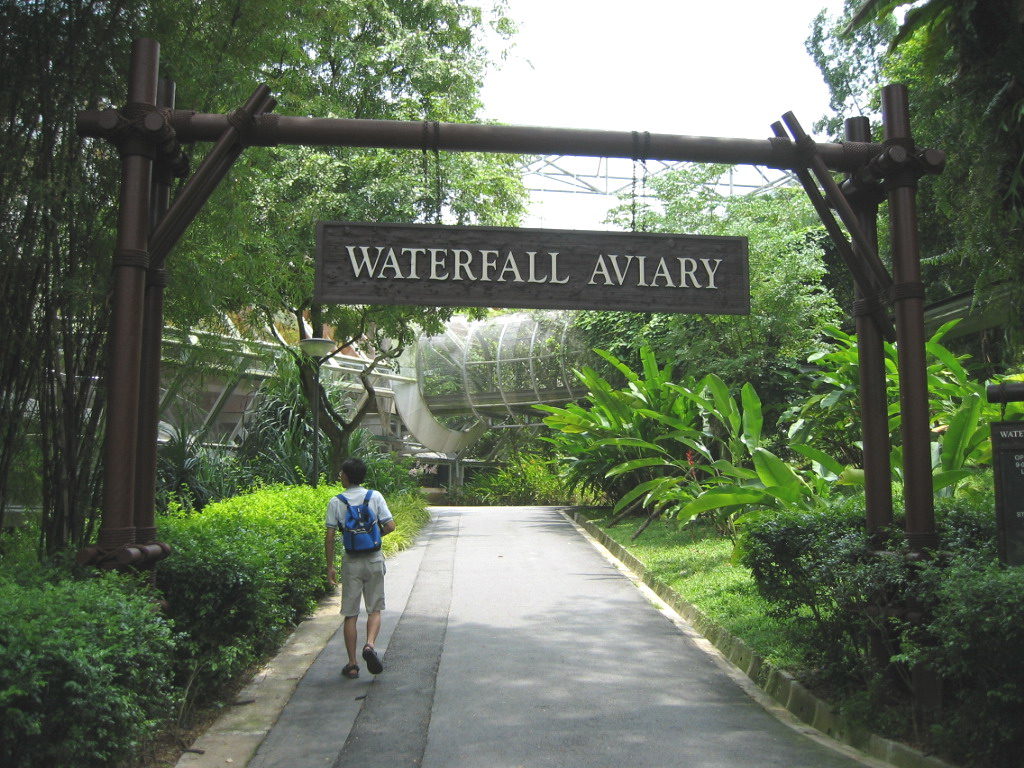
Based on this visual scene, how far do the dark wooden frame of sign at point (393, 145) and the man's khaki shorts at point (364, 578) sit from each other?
195 centimetres

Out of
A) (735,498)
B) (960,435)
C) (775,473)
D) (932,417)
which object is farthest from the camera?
(932,417)

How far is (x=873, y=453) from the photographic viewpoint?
235 inches

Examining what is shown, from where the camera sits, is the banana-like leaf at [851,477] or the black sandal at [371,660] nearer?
the black sandal at [371,660]

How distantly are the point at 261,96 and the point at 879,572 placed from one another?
4599 millimetres

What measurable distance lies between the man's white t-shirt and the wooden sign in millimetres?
2102

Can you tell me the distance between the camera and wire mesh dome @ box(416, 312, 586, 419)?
3108cm

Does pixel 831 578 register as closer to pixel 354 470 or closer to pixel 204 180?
pixel 354 470

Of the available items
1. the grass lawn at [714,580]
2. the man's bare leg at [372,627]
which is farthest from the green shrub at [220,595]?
the grass lawn at [714,580]

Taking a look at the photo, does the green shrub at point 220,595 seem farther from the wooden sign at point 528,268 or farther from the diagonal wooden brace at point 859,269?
the diagonal wooden brace at point 859,269

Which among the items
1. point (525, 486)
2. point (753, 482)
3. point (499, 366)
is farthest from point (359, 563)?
point (499, 366)

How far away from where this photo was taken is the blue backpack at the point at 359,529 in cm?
718

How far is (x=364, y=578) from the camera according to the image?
7219 millimetres

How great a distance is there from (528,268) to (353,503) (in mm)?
2586

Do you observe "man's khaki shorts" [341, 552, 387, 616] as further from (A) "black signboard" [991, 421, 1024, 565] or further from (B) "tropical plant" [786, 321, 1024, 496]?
(A) "black signboard" [991, 421, 1024, 565]
